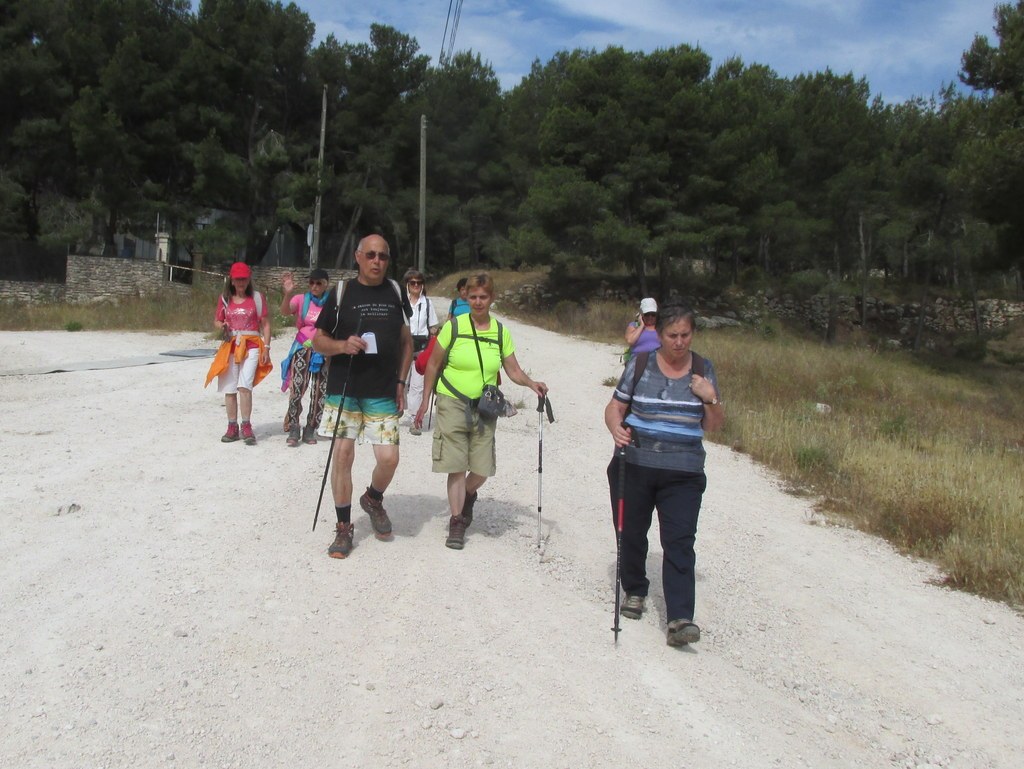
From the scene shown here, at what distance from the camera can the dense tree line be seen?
2861 cm

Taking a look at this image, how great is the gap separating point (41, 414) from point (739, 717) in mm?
8427

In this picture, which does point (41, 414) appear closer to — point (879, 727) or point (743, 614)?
point (743, 614)

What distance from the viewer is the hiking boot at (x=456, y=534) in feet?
17.6

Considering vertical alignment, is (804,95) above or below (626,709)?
above

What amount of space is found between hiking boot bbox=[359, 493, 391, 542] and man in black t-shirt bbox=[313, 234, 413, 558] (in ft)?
1.07

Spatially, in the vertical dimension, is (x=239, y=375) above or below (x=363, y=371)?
below

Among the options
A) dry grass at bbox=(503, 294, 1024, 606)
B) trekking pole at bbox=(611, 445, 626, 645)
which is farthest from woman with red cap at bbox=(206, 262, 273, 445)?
dry grass at bbox=(503, 294, 1024, 606)

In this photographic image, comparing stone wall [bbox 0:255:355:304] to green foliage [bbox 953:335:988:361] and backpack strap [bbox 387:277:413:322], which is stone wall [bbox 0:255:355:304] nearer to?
green foliage [bbox 953:335:988:361]

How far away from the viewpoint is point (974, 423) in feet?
47.1

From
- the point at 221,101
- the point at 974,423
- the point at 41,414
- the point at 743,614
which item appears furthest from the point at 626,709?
the point at 221,101

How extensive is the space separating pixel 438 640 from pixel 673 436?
5.17 feet

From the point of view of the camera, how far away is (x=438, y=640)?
4.12 m

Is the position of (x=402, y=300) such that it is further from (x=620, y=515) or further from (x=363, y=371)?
(x=620, y=515)

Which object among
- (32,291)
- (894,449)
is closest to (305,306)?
(894,449)
